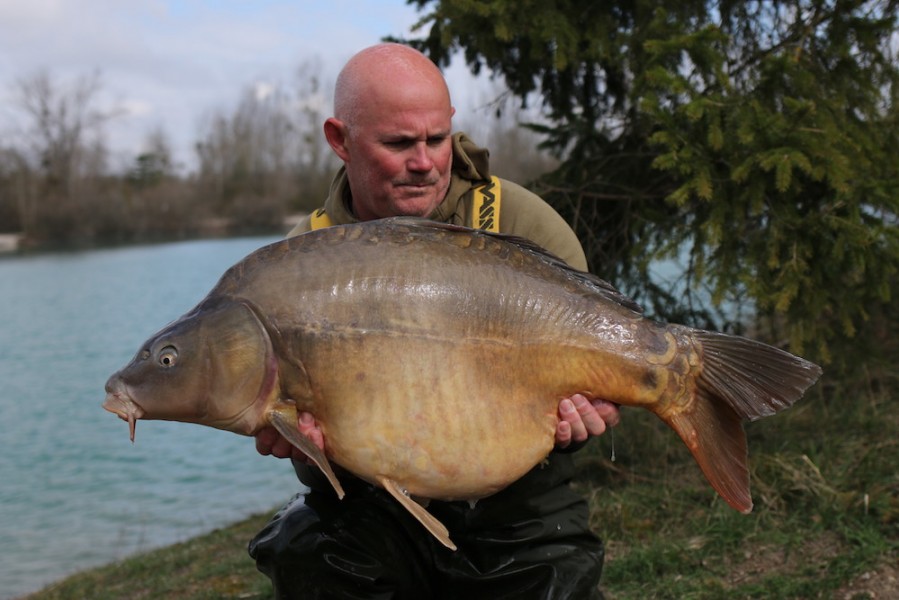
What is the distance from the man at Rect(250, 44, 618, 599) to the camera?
2.49 m

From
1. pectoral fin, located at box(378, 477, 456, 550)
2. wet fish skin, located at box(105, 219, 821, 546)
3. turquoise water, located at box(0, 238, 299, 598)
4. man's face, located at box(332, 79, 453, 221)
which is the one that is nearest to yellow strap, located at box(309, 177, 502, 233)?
man's face, located at box(332, 79, 453, 221)

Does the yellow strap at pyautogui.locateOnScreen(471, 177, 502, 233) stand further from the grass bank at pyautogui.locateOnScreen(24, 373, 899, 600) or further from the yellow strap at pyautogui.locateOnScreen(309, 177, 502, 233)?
the grass bank at pyautogui.locateOnScreen(24, 373, 899, 600)

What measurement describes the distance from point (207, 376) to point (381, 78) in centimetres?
100

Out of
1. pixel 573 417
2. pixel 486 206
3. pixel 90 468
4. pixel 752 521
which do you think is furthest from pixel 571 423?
pixel 90 468

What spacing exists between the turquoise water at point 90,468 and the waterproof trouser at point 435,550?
13.5 ft

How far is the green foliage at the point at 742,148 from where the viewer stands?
11.8 ft

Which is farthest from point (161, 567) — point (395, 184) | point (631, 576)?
point (395, 184)

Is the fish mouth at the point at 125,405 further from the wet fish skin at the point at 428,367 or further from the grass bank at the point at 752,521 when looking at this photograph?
the grass bank at the point at 752,521

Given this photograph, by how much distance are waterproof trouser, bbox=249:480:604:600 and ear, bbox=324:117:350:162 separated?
103 cm

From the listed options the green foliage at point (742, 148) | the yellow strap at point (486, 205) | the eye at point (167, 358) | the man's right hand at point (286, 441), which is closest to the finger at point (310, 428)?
the man's right hand at point (286, 441)

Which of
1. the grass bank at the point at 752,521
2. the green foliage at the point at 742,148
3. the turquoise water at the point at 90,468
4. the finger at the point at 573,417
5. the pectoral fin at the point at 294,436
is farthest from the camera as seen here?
the turquoise water at the point at 90,468

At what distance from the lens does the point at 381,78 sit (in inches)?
97.5

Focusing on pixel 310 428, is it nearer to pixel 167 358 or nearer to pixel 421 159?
pixel 167 358

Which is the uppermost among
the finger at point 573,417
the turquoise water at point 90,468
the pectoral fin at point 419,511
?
the finger at point 573,417
